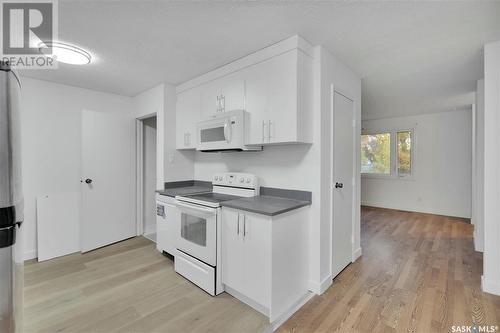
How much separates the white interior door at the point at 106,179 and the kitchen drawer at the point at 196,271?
4.94ft

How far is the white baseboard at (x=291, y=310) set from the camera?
1.77 m

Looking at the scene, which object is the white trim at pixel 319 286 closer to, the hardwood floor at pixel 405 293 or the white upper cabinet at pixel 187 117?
the hardwood floor at pixel 405 293

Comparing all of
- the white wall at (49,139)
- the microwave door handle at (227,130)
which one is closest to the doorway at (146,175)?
the white wall at (49,139)

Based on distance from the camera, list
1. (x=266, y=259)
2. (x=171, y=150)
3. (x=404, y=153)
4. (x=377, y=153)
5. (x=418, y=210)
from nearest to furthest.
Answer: (x=266, y=259), (x=171, y=150), (x=418, y=210), (x=404, y=153), (x=377, y=153)

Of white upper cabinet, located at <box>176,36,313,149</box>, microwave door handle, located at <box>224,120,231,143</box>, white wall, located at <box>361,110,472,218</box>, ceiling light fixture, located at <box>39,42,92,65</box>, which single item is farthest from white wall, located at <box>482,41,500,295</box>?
ceiling light fixture, located at <box>39,42,92,65</box>

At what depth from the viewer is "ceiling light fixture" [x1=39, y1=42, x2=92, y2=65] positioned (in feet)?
6.99

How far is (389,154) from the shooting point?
576 cm

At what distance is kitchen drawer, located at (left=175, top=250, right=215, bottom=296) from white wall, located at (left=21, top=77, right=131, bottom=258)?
201cm

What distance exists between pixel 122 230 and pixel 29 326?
6.04 feet

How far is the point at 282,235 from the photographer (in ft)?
6.21

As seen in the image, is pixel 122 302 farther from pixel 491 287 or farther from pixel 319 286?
pixel 491 287

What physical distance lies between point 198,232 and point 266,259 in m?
0.85

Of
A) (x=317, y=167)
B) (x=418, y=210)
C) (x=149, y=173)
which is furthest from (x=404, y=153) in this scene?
(x=149, y=173)

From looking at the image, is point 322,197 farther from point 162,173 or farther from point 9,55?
point 9,55
